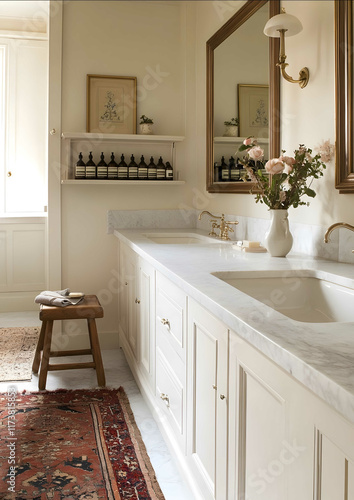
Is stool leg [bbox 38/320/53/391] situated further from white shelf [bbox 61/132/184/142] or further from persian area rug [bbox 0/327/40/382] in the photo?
white shelf [bbox 61/132/184/142]

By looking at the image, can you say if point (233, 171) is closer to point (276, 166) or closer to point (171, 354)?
point (276, 166)

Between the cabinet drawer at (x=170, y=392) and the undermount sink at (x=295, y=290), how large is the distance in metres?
0.45

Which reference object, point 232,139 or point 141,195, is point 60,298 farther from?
point 232,139

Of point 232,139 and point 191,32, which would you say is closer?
point 232,139

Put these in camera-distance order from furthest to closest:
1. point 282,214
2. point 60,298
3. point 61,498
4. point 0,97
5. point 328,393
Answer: point 0,97, point 60,298, point 282,214, point 61,498, point 328,393

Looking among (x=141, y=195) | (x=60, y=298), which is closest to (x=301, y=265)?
(x=60, y=298)

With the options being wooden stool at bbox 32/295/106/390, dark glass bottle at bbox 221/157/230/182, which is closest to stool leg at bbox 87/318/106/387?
wooden stool at bbox 32/295/106/390

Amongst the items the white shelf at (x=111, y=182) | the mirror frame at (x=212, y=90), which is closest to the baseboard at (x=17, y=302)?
the white shelf at (x=111, y=182)

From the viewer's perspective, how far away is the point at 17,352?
148 inches

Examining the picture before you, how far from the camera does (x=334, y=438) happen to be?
2.64 ft

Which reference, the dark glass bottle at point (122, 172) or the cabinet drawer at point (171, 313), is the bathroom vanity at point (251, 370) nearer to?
the cabinet drawer at point (171, 313)

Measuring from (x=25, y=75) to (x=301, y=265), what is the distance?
4.18 meters

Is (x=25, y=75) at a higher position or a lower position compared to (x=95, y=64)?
higher

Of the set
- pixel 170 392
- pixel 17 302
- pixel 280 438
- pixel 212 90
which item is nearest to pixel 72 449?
pixel 170 392
